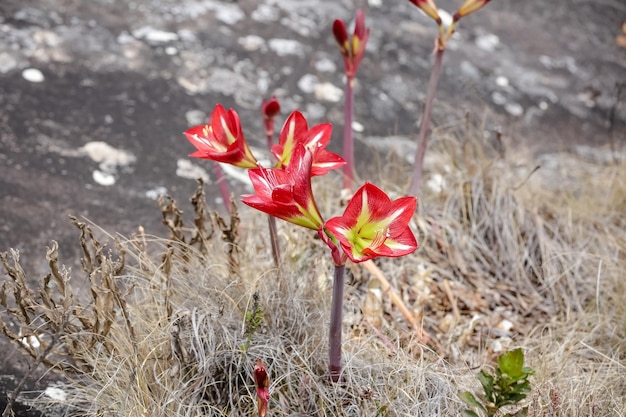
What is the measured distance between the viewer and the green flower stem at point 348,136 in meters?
2.21

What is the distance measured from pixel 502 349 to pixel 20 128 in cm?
174

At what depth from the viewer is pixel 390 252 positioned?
1248mm

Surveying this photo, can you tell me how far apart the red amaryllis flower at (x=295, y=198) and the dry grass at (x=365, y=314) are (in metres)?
0.27

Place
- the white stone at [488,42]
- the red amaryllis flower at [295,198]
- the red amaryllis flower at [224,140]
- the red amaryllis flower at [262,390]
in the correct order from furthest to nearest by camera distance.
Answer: the white stone at [488,42] < the red amaryllis flower at [224,140] < the red amaryllis flower at [262,390] < the red amaryllis flower at [295,198]

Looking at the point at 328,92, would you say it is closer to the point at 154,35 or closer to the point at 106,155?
the point at 154,35

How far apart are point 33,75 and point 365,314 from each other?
5.47ft

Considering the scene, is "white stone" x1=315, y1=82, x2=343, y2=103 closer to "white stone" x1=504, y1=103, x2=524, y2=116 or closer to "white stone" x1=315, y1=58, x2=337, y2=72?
"white stone" x1=315, y1=58, x2=337, y2=72

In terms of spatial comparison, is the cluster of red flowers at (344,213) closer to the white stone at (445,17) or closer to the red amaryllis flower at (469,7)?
the red amaryllis flower at (469,7)

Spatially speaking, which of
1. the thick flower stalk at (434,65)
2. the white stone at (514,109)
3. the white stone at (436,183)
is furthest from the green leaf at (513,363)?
the white stone at (514,109)

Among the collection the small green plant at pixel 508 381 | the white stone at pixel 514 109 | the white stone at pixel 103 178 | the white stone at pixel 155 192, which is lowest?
the white stone at pixel 514 109

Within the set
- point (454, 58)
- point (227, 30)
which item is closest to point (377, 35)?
point (454, 58)

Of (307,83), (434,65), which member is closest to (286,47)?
(307,83)

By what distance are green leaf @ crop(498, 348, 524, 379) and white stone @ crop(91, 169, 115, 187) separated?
154cm

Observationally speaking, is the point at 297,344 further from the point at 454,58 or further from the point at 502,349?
the point at 454,58
